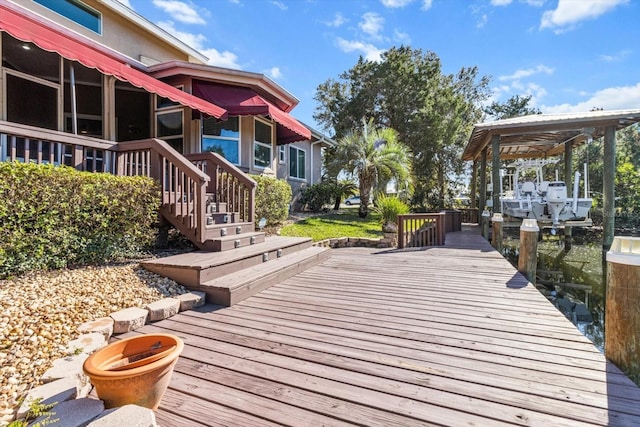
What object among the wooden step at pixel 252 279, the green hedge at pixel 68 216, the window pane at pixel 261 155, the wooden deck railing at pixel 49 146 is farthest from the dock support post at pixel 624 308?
the window pane at pixel 261 155

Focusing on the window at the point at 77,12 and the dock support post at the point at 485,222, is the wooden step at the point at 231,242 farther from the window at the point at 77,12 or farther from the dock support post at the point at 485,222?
the window at the point at 77,12

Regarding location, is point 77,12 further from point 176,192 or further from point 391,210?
point 391,210

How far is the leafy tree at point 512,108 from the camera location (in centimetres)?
2506

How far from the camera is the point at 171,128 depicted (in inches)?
344

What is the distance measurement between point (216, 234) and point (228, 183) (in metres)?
1.44

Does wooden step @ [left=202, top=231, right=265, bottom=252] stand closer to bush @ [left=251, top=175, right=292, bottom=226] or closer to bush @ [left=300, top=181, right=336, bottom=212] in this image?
bush @ [left=251, top=175, right=292, bottom=226]

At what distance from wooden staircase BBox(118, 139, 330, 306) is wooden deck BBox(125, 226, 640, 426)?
0.43 m

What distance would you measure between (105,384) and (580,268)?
11183 mm

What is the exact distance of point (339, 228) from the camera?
9.92 metres

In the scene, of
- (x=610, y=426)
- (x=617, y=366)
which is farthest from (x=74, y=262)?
(x=617, y=366)

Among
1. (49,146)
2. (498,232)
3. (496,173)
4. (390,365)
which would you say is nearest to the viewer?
(390,365)

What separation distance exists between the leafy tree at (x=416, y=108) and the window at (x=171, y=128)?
12.8 metres

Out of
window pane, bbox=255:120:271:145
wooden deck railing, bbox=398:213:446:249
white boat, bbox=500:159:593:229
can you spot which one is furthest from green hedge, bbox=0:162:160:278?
white boat, bbox=500:159:593:229

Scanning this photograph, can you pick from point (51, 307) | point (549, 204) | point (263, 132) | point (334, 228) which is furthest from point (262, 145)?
point (549, 204)
